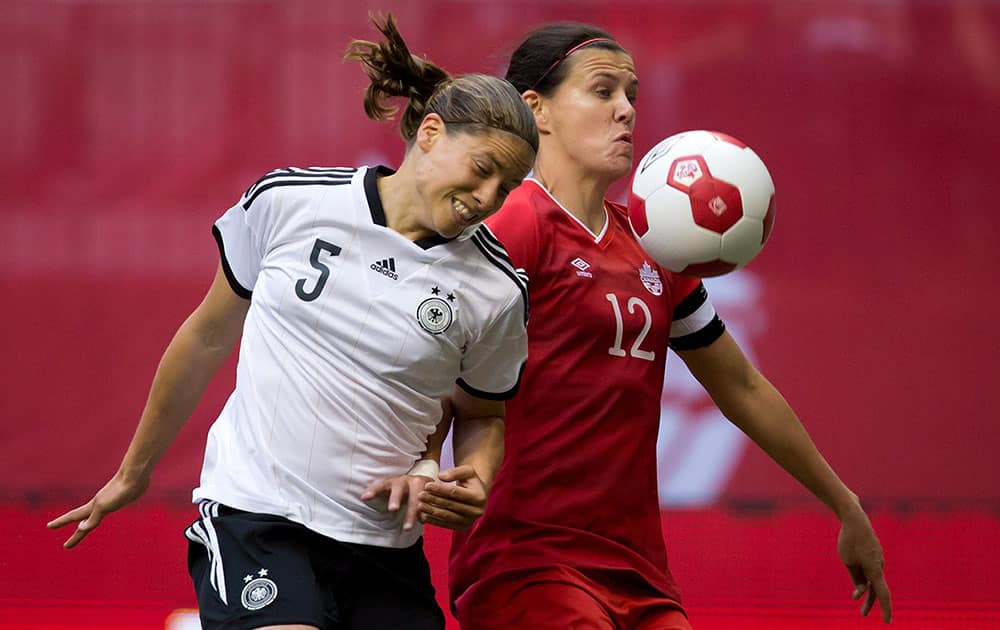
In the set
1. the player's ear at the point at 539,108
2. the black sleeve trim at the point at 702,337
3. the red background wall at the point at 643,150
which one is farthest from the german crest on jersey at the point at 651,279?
the red background wall at the point at 643,150

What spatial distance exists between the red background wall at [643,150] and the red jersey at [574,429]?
103 inches

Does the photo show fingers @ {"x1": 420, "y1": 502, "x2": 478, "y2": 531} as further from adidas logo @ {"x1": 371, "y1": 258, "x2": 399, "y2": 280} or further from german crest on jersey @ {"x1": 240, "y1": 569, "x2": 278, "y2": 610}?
adidas logo @ {"x1": 371, "y1": 258, "x2": 399, "y2": 280}

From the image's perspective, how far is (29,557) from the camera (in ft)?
15.1

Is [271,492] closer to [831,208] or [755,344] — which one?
[755,344]

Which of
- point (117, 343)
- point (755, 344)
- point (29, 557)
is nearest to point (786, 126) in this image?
point (755, 344)

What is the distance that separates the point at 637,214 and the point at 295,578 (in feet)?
3.01

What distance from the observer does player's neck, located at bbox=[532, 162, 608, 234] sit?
262 cm

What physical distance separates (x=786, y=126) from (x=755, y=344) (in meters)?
0.90

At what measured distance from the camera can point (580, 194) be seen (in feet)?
8.61

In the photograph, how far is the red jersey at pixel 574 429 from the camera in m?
2.43

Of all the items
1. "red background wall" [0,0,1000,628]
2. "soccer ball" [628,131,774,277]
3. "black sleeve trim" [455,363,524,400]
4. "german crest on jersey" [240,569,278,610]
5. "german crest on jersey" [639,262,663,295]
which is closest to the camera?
"german crest on jersey" [240,569,278,610]

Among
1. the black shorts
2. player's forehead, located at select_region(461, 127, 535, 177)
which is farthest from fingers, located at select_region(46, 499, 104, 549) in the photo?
player's forehead, located at select_region(461, 127, 535, 177)

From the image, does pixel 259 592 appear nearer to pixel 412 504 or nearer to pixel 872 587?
pixel 412 504

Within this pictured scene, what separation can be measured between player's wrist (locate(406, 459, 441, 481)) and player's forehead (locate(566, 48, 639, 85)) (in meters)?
0.87
